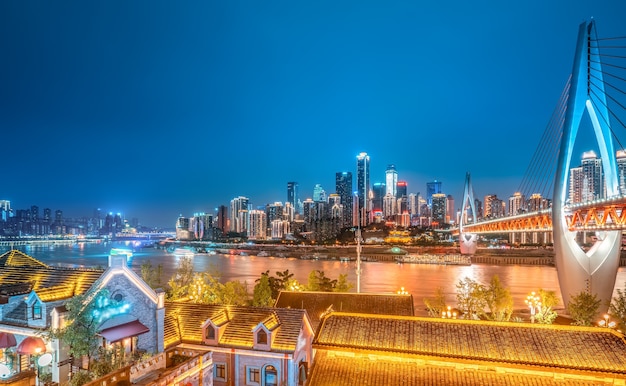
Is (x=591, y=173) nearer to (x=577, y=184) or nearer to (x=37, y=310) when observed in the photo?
(x=577, y=184)

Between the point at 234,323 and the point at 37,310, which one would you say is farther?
the point at 234,323

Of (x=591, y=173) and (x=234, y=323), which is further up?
→ (x=591, y=173)

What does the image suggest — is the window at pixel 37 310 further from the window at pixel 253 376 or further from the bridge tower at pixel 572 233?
the bridge tower at pixel 572 233

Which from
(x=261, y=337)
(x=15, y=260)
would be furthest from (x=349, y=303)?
(x=15, y=260)

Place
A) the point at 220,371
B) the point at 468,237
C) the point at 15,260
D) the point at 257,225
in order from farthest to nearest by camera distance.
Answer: the point at 257,225 < the point at 468,237 < the point at 15,260 < the point at 220,371

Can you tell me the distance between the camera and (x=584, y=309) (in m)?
17.7

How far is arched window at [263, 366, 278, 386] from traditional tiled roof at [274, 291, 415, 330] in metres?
3.52

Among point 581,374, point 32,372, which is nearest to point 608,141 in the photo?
point 581,374

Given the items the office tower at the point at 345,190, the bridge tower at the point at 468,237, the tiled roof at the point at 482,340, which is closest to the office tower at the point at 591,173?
the bridge tower at the point at 468,237

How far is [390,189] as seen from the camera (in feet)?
648

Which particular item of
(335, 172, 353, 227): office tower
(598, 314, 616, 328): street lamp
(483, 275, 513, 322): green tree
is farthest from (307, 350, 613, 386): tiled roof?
(335, 172, 353, 227): office tower

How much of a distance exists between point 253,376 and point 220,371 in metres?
1.03

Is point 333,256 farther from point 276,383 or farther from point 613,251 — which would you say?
point 276,383

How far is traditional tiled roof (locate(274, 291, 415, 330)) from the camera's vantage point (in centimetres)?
1489
